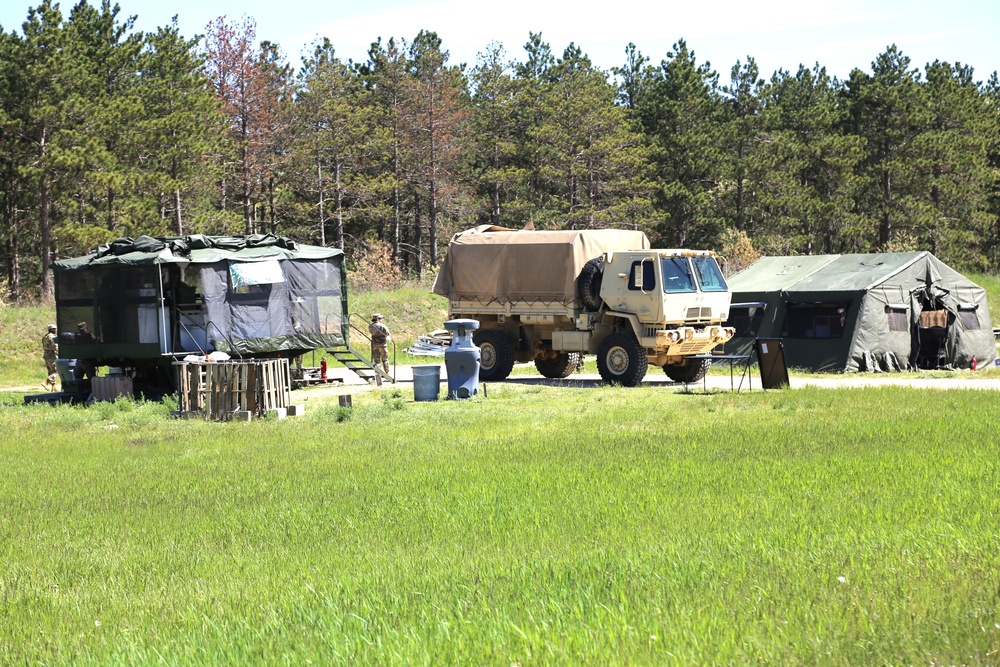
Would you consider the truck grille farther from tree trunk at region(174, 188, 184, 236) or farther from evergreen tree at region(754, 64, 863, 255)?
evergreen tree at region(754, 64, 863, 255)

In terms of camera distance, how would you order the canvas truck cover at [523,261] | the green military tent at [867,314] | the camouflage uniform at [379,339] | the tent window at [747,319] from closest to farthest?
1. the canvas truck cover at [523,261]
2. the camouflage uniform at [379,339]
3. the green military tent at [867,314]
4. the tent window at [747,319]

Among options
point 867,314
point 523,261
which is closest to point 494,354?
point 523,261

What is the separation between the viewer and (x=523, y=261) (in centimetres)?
2441

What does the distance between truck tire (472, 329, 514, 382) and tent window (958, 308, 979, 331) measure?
11096 mm

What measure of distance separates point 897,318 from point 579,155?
2894 centimetres

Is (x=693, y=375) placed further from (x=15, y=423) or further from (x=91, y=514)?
(x=91, y=514)

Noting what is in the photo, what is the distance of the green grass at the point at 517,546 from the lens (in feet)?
19.7

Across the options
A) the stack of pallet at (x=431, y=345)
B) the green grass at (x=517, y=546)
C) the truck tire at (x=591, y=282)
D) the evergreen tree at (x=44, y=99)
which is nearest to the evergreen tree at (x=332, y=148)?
the evergreen tree at (x=44, y=99)

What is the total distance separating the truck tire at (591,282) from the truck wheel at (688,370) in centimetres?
215

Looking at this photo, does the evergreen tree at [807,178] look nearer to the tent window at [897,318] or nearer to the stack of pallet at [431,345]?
the stack of pallet at [431,345]

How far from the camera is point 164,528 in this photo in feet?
31.9

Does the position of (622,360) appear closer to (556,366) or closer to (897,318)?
(556,366)

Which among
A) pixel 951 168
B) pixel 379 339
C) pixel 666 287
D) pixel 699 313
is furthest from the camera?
pixel 951 168

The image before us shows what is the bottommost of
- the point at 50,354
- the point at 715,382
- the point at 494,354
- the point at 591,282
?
the point at 715,382
